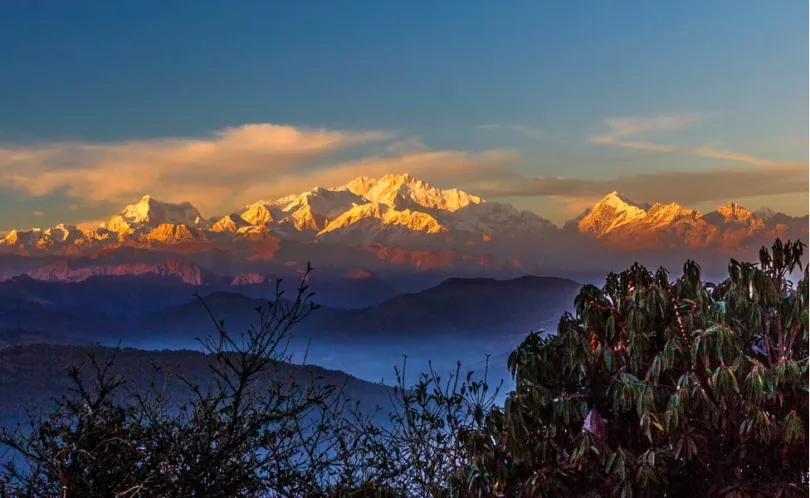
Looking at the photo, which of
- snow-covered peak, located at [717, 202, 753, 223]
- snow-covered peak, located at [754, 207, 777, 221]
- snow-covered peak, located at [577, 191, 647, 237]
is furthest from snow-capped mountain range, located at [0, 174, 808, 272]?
snow-covered peak, located at [754, 207, 777, 221]

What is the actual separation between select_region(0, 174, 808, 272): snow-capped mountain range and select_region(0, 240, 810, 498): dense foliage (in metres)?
12.3

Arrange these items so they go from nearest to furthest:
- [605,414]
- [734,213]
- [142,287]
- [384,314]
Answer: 1. [605,414]
2. [734,213]
3. [384,314]
4. [142,287]

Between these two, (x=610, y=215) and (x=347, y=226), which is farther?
(x=347, y=226)

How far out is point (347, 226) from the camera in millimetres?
18875

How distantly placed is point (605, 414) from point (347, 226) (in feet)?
49.7

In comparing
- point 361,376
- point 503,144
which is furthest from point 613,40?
point 361,376

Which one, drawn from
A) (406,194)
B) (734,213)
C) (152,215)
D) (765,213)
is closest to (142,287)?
(152,215)

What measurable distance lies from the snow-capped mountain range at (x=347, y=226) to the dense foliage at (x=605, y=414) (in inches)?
483

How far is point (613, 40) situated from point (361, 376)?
4.33 metres

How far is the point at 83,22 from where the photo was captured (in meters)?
11.1

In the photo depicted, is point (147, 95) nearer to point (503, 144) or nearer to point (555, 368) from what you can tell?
point (503, 144)

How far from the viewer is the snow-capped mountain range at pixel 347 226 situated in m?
17.6

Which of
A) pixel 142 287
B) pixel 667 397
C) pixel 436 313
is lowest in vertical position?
pixel 436 313

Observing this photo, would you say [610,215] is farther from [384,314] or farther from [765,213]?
[384,314]
